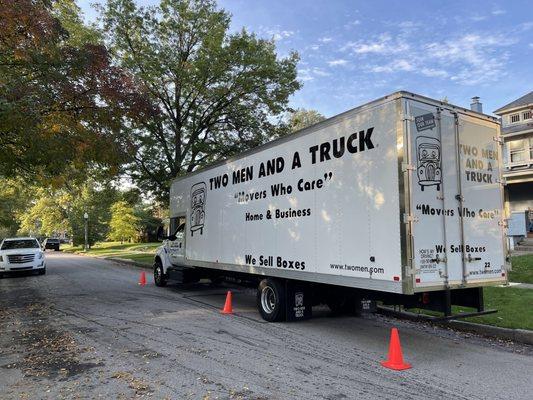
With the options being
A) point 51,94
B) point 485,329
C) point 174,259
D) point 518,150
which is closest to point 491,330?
point 485,329

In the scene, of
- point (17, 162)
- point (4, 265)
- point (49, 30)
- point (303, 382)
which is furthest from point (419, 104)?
point (4, 265)

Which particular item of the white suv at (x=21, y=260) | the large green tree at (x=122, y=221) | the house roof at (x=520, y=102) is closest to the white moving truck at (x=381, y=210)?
the white suv at (x=21, y=260)

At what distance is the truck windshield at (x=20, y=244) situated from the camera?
67.6 ft

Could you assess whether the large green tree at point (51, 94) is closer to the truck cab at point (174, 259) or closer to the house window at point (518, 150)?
the truck cab at point (174, 259)

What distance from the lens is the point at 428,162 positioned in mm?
6523

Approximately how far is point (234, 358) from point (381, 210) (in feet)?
9.76

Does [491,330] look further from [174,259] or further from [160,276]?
[160,276]

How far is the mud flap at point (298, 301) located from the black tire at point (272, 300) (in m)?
0.10

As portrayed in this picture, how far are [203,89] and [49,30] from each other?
942cm

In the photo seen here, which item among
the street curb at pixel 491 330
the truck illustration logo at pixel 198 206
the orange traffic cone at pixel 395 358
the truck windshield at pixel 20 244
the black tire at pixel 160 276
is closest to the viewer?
the orange traffic cone at pixel 395 358

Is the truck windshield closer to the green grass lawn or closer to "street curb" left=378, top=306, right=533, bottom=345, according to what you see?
"street curb" left=378, top=306, right=533, bottom=345

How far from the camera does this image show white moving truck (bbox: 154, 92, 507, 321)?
635cm

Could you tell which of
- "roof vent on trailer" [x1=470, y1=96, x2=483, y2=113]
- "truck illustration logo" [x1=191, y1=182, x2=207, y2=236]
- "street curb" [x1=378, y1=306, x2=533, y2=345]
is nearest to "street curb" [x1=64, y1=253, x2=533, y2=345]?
"street curb" [x1=378, y1=306, x2=533, y2=345]

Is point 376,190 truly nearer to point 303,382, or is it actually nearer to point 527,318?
point 303,382
